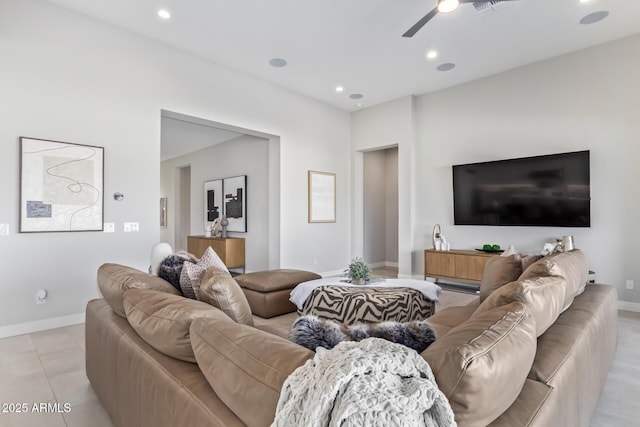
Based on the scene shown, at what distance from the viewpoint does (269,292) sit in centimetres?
360

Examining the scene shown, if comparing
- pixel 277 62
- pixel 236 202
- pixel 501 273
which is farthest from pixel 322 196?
pixel 501 273

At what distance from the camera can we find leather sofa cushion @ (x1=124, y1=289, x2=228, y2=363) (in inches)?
48.1

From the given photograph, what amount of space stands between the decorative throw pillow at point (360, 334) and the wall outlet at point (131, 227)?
3.69 metres

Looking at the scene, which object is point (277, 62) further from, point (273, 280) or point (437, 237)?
point (437, 237)

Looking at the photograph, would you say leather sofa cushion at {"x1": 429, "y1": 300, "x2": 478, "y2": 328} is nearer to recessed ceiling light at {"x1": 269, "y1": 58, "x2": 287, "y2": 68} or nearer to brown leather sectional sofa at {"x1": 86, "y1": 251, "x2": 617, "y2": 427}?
brown leather sectional sofa at {"x1": 86, "y1": 251, "x2": 617, "y2": 427}

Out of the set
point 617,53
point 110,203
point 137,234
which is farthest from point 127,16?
point 617,53

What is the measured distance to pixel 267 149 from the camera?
6.26 metres

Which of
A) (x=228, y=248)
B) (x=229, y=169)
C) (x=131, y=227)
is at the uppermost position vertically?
(x=229, y=169)

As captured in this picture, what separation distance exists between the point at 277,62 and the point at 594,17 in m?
3.83

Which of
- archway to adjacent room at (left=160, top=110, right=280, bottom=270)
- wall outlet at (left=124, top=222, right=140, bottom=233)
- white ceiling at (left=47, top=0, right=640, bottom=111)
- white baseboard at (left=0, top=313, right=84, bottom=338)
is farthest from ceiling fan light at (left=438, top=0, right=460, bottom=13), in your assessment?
white baseboard at (left=0, top=313, right=84, bottom=338)

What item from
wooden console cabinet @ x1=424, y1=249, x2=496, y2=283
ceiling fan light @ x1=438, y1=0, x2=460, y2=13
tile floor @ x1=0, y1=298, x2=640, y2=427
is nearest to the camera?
tile floor @ x1=0, y1=298, x2=640, y2=427

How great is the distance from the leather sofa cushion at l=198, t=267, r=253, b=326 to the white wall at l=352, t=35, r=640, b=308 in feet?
15.6

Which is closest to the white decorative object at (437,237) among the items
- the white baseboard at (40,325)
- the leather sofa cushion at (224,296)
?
the leather sofa cushion at (224,296)

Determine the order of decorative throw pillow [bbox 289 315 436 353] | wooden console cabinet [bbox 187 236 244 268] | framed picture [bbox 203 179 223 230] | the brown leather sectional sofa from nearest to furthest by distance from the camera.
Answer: the brown leather sectional sofa
decorative throw pillow [bbox 289 315 436 353]
wooden console cabinet [bbox 187 236 244 268]
framed picture [bbox 203 179 223 230]
